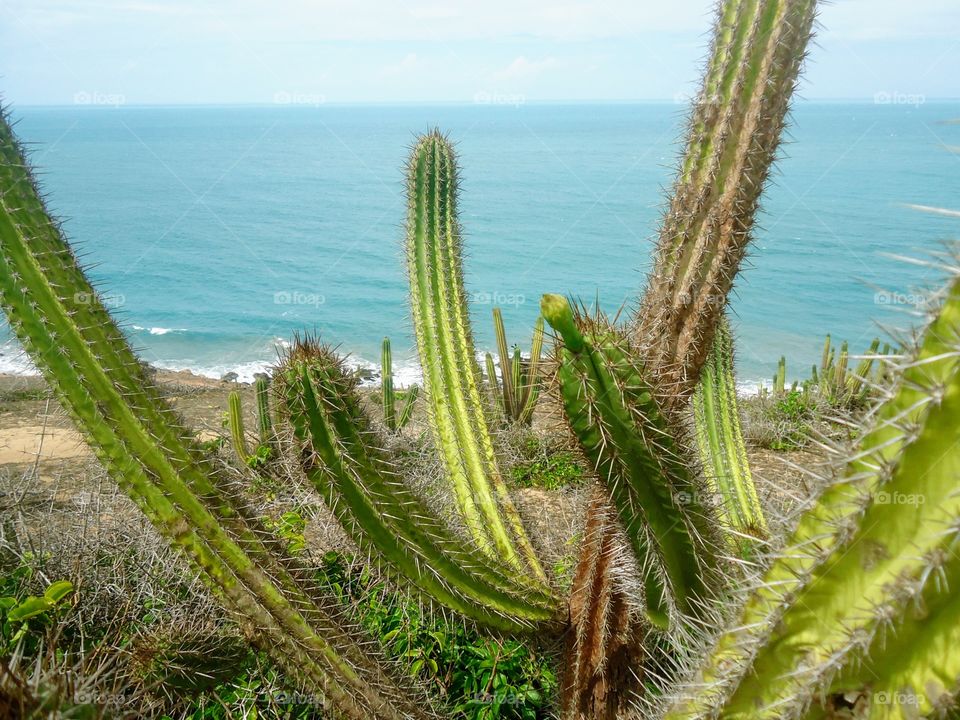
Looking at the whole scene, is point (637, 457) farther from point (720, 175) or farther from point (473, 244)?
point (473, 244)

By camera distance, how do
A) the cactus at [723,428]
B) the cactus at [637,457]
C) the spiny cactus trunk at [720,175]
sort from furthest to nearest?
the cactus at [723,428], the spiny cactus trunk at [720,175], the cactus at [637,457]

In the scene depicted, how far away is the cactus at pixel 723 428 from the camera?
11.9 feet

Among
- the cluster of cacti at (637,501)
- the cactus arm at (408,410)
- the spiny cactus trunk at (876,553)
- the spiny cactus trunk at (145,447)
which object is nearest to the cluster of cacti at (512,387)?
the cactus arm at (408,410)

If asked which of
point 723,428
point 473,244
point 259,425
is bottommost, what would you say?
point 259,425

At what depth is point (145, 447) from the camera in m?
2.13

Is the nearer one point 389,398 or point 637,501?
point 637,501

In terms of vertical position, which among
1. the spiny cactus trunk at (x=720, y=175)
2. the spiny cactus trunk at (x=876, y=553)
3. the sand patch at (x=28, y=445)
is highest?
the spiny cactus trunk at (x=720, y=175)

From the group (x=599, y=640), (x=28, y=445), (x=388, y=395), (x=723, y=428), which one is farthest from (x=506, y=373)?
(x=28, y=445)

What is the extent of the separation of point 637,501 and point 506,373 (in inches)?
172

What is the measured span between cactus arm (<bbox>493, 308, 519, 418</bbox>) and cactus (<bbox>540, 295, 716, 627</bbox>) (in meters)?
4.10

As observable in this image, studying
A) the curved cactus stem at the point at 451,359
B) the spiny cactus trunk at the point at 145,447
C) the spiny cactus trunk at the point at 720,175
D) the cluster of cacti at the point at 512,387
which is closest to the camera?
the spiny cactus trunk at the point at 145,447

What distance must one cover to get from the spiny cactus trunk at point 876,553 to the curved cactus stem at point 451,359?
172 cm

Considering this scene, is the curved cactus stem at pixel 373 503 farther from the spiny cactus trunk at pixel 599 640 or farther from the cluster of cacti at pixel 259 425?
the cluster of cacti at pixel 259 425

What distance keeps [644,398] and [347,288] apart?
23.6 meters
